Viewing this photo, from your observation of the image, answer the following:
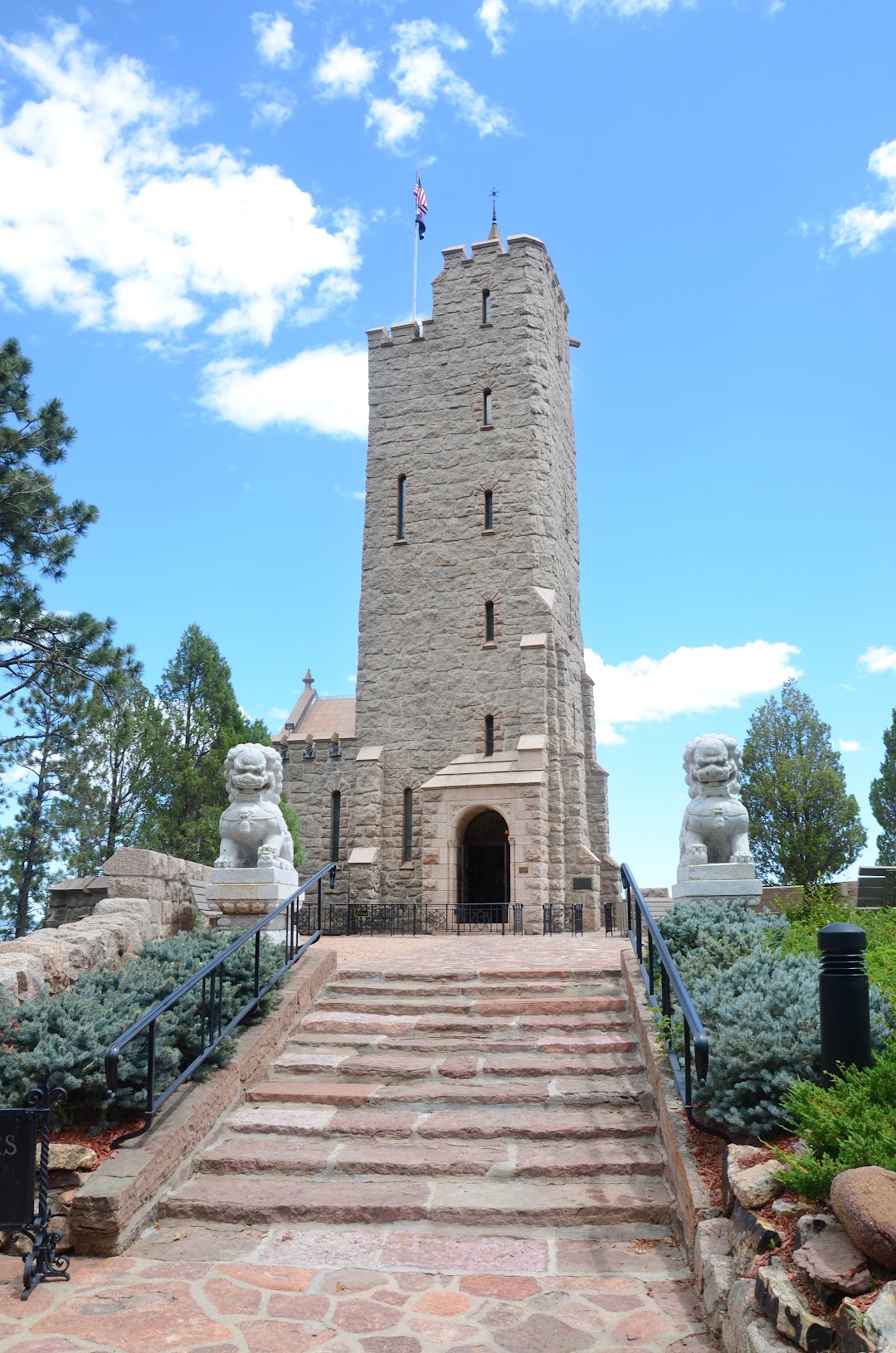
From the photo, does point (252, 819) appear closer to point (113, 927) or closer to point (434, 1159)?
point (113, 927)

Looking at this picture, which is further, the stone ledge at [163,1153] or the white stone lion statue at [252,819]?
the white stone lion statue at [252,819]

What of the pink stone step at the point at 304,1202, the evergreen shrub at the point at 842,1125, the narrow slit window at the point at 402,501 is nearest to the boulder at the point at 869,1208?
the evergreen shrub at the point at 842,1125

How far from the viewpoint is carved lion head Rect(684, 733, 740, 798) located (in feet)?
32.3

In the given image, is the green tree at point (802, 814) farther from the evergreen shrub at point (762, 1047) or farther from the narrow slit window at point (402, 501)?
the evergreen shrub at point (762, 1047)

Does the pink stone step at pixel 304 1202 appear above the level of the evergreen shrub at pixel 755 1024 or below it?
below

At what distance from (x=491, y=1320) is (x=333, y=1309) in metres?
0.71

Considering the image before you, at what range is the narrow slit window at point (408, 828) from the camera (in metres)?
23.1

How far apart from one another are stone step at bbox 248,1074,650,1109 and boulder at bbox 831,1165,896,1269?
3025 millimetres

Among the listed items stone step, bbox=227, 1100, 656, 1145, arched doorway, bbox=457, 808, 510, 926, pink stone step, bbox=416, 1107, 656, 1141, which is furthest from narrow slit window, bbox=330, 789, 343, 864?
pink stone step, bbox=416, 1107, 656, 1141

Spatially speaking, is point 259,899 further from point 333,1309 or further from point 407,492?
point 407,492

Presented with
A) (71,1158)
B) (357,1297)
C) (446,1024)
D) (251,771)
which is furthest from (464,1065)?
(251,771)

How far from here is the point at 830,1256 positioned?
3541 mm

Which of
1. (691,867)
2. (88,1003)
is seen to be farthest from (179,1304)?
(691,867)

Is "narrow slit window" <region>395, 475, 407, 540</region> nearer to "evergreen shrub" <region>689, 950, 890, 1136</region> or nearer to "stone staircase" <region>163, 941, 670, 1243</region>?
"stone staircase" <region>163, 941, 670, 1243</region>
